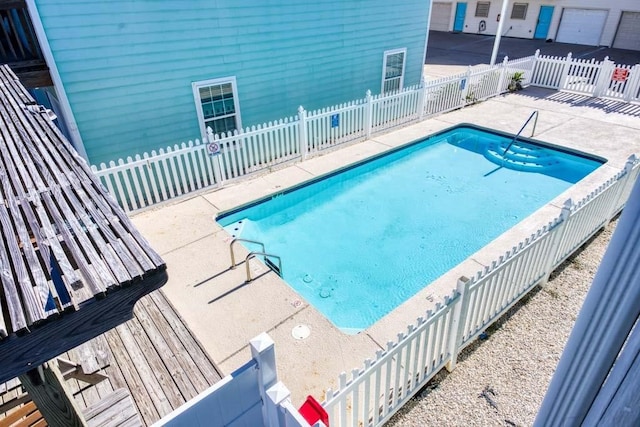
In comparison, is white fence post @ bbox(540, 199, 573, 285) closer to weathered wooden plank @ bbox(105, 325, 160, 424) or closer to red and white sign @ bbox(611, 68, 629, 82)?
weathered wooden plank @ bbox(105, 325, 160, 424)

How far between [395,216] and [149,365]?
6054mm

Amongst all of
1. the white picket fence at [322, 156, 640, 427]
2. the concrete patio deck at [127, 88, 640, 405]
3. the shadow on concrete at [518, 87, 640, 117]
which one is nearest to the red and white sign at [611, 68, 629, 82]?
the shadow on concrete at [518, 87, 640, 117]

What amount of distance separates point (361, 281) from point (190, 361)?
11.4ft

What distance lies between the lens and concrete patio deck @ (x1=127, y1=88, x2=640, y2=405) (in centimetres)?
485

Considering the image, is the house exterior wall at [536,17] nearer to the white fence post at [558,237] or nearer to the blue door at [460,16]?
the blue door at [460,16]

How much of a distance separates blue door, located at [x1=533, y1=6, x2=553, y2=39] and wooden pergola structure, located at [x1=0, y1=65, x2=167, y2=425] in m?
32.7

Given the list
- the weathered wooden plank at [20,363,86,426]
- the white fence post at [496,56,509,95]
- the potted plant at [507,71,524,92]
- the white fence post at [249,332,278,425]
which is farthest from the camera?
the potted plant at [507,71,524,92]

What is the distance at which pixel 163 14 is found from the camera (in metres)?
7.81

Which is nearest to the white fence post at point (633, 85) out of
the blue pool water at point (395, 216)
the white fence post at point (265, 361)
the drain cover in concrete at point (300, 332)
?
the blue pool water at point (395, 216)

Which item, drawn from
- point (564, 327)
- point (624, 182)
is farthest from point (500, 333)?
point (624, 182)

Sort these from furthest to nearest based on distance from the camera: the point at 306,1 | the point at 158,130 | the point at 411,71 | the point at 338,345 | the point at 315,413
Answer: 1. the point at 411,71
2. the point at 306,1
3. the point at 158,130
4. the point at 338,345
5. the point at 315,413

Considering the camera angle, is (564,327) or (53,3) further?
(53,3)

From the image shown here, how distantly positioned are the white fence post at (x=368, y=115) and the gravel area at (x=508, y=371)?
6789 millimetres

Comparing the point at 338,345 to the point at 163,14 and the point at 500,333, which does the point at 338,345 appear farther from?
the point at 163,14
